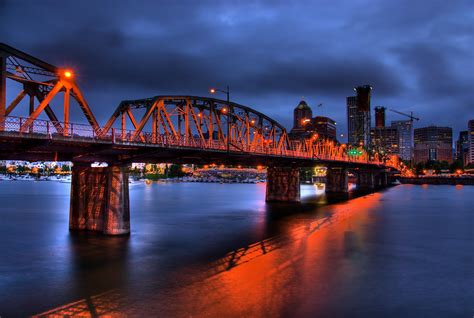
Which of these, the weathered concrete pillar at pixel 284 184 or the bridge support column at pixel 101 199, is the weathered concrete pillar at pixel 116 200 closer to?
the bridge support column at pixel 101 199

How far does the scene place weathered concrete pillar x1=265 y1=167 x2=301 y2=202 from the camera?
92.4 metres

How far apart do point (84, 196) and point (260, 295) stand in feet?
87.1

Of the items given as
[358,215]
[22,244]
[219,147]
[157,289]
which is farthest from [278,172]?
[157,289]

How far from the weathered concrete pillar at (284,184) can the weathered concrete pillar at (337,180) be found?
5227 cm

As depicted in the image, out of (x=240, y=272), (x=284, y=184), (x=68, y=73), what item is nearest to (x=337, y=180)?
(x=284, y=184)

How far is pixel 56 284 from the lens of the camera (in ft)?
82.8

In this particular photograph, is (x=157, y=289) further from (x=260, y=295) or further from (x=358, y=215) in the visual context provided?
(x=358, y=215)

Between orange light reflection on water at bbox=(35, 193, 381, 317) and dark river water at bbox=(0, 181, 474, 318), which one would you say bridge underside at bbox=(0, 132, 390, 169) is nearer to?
dark river water at bbox=(0, 181, 474, 318)

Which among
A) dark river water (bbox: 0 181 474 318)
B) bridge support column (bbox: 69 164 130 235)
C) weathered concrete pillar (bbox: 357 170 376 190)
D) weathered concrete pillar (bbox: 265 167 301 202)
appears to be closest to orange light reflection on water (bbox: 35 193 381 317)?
dark river water (bbox: 0 181 474 318)

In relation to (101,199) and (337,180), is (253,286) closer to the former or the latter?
(101,199)

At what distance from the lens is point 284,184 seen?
94062 mm

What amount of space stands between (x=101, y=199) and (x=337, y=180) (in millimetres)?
114164

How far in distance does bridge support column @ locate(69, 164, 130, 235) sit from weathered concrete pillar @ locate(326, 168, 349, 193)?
359 ft

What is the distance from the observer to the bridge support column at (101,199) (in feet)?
134
